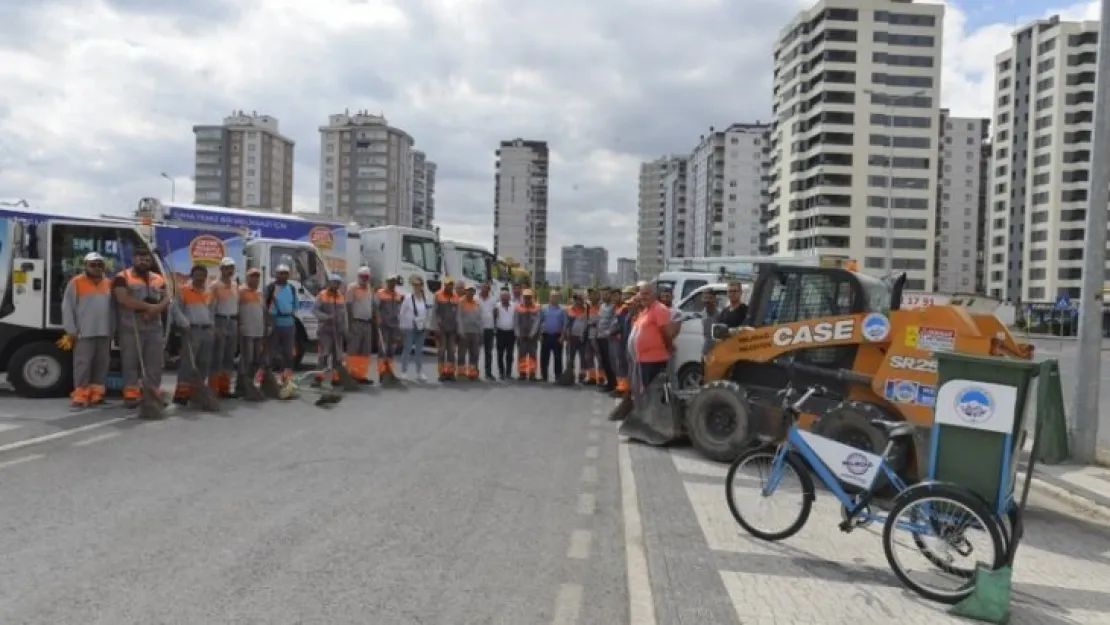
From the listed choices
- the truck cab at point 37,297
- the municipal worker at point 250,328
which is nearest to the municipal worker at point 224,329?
the municipal worker at point 250,328

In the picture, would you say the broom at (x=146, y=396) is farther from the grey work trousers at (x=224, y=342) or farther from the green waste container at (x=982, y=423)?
the green waste container at (x=982, y=423)

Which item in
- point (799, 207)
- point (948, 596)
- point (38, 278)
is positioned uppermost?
point (799, 207)

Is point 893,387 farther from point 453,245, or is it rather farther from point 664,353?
point 453,245

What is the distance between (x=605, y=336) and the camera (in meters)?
16.9

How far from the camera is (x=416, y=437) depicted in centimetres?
1092

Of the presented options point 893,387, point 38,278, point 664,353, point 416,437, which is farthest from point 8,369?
point 893,387

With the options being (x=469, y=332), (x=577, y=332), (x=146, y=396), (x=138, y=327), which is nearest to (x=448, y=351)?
(x=469, y=332)

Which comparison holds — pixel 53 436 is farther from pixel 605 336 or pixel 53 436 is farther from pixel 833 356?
pixel 605 336

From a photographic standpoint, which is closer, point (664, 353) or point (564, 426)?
point (664, 353)

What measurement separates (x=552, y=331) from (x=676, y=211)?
161095 millimetres

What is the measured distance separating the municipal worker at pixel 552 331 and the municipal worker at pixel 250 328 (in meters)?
5.86

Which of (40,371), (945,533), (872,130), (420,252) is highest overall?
(872,130)

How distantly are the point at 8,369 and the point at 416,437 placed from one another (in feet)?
21.3

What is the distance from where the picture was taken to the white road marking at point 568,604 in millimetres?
4990
